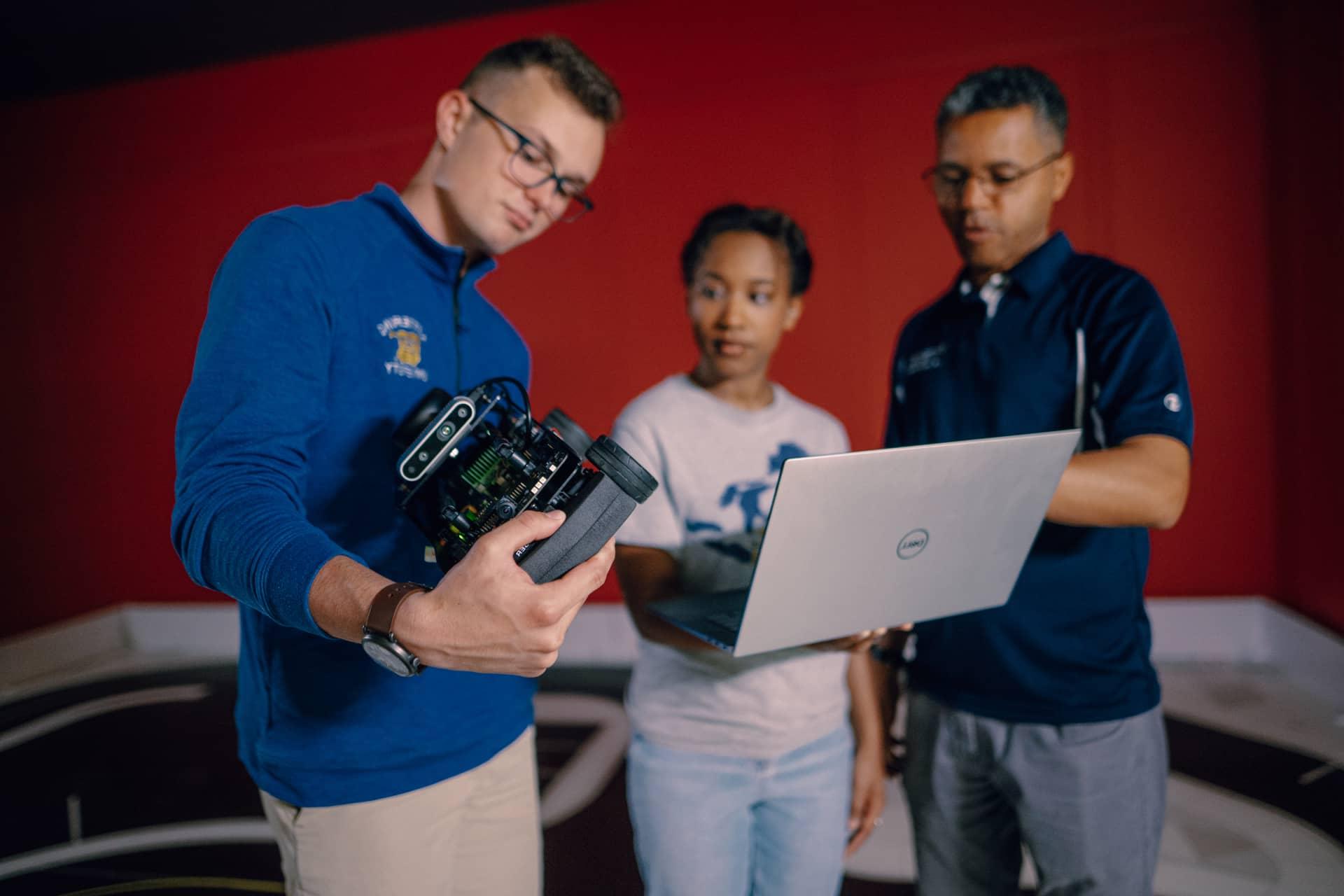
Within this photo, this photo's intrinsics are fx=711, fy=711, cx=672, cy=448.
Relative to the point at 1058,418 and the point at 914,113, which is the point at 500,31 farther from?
the point at 1058,418

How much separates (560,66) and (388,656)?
0.91 metres

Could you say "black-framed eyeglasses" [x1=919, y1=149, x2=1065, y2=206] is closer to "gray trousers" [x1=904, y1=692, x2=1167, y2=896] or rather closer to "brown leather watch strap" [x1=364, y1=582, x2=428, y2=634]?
"gray trousers" [x1=904, y1=692, x2=1167, y2=896]

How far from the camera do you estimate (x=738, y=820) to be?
117 centimetres

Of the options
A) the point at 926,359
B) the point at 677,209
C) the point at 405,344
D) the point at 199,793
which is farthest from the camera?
the point at 677,209

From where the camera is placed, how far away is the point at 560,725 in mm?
2988

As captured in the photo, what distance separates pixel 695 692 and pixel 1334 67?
11.1 ft

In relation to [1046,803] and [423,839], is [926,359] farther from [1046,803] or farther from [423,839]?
[423,839]

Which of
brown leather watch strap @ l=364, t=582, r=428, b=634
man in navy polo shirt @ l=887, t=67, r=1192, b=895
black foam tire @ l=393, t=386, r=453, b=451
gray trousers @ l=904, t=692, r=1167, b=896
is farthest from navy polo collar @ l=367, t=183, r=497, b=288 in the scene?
gray trousers @ l=904, t=692, r=1167, b=896

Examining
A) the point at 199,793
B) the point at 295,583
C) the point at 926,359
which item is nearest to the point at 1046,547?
the point at 926,359

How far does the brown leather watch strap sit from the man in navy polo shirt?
0.85m

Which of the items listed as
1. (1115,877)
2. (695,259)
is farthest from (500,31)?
(1115,877)

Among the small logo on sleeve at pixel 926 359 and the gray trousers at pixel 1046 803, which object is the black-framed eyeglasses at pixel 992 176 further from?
the gray trousers at pixel 1046 803

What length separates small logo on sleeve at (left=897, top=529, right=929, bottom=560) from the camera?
89 centimetres

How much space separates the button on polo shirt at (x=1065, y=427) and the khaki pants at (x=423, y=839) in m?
0.75
